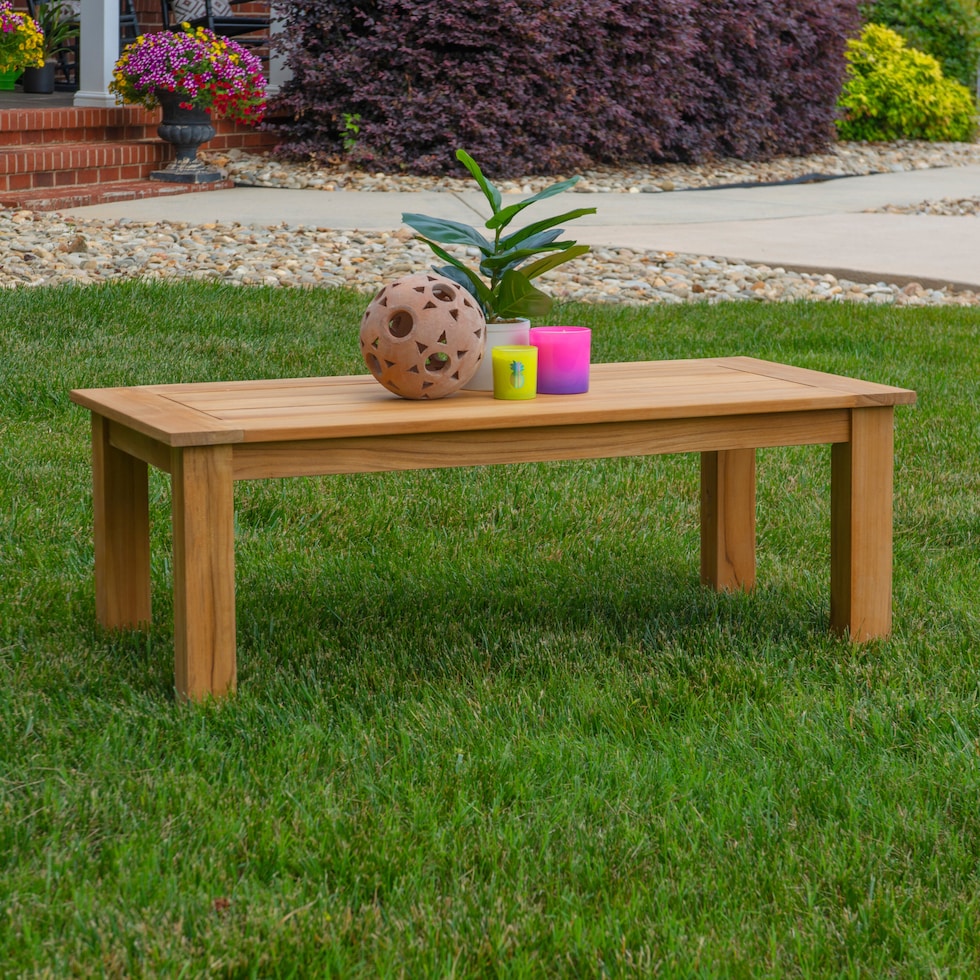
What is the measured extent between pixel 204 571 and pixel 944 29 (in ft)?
57.4

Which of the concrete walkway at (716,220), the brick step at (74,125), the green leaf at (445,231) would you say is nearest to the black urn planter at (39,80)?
the brick step at (74,125)

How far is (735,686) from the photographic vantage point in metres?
2.82

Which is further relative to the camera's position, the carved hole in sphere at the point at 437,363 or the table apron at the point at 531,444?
the carved hole in sphere at the point at 437,363

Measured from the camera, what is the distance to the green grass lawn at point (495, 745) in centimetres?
196

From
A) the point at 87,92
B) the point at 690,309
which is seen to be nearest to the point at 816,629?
the point at 690,309

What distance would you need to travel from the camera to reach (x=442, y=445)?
2.64 m

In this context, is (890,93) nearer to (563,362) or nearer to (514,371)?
(563,362)

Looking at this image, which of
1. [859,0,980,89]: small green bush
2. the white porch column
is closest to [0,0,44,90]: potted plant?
the white porch column

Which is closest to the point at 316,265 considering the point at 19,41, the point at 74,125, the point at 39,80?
the point at 74,125

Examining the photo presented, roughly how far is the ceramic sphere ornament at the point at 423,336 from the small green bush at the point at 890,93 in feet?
43.8

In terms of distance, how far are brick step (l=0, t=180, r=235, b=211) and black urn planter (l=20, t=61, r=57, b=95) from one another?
3.75m

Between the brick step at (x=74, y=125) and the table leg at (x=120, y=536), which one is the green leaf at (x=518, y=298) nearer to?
the table leg at (x=120, y=536)

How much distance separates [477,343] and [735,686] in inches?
33.1

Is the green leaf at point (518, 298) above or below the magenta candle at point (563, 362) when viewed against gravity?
above
